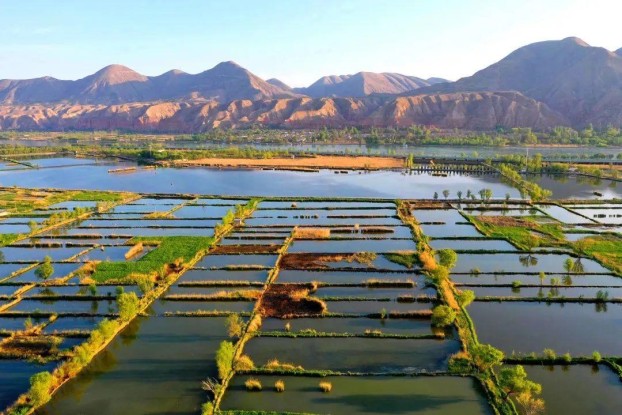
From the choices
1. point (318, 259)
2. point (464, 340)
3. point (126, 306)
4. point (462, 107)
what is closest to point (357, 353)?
point (464, 340)

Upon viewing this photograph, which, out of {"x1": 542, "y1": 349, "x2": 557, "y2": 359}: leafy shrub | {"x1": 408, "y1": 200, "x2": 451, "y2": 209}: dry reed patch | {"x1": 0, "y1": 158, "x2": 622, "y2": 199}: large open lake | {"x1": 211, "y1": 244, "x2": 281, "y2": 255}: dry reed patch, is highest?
{"x1": 0, "y1": 158, "x2": 622, "y2": 199}: large open lake

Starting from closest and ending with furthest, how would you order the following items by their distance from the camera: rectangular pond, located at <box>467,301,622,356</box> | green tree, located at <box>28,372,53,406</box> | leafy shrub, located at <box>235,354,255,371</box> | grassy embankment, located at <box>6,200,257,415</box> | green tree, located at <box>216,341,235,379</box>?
green tree, located at <box>28,372,53,406</box>
grassy embankment, located at <box>6,200,257,415</box>
green tree, located at <box>216,341,235,379</box>
leafy shrub, located at <box>235,354,255,371</box>
rectangular pond, located at <box>467,301,622,356</box>

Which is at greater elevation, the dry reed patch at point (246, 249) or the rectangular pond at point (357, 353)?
the dry reed patch at point (246, 249)

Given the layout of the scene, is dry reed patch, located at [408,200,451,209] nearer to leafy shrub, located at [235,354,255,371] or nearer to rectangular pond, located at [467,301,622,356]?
rectangular pond, located at [467,301,622,356]

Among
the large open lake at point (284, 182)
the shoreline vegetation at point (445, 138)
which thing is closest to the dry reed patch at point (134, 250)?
the large open lake at point (284, 182)

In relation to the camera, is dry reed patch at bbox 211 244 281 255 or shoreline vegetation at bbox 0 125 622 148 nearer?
dry reed patch at bbox 211 244 281 255

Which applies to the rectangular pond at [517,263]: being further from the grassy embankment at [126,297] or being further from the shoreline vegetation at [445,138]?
the shoreline vegetation at [445,138]

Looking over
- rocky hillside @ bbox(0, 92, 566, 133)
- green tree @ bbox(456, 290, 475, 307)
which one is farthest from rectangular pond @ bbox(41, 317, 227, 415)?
rocky hillside @ bbox(0, 92, 566, 133)

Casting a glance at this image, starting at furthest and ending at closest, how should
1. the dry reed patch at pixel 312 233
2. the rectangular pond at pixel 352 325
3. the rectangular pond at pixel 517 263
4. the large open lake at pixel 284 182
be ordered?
the large open lake at pixel 284 182 → the dry reed patch at pixel 312 233 → the rectangular pond at pixel 517 263 → the rectangular pond at pixel 352 325
